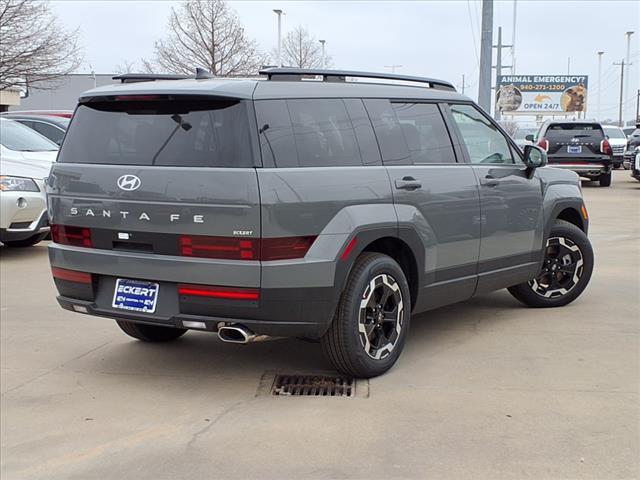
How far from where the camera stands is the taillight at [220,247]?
14.0 ft

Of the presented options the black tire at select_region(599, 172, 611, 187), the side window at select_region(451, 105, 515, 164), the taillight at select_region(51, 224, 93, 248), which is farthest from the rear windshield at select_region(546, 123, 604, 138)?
the taillight at select_region(51, 224, 93, 248)

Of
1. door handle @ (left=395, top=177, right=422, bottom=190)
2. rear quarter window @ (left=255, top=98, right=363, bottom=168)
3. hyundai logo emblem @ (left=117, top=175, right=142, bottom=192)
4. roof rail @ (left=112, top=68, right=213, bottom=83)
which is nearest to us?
rear quarter window @ (left=255, top=98, right=363, bottom=168)

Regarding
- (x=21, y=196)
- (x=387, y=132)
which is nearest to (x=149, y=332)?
(x=387, y=132)

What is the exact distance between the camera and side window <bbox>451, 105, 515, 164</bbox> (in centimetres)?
586

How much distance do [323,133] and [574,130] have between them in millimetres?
16961

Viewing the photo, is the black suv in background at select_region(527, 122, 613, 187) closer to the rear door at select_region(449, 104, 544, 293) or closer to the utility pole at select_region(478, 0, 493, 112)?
the utility pole at select_region(478, 0, 493, 112)

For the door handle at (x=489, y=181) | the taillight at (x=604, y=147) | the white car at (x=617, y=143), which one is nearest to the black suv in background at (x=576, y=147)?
the taillight at (x=604, y=147)

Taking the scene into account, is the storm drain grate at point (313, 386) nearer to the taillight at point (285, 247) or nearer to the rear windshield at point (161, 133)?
the taillight at point (285, 247)

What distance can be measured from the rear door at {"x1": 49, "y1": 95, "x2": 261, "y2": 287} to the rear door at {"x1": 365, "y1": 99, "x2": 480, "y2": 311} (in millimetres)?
1111

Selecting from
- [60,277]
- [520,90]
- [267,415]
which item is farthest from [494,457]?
[520,90]

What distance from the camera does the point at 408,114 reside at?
17.7 ft

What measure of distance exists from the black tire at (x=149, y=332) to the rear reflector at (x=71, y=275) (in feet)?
2.45

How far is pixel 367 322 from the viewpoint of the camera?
4.86 metres

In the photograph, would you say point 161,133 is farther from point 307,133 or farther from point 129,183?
point 307,133
